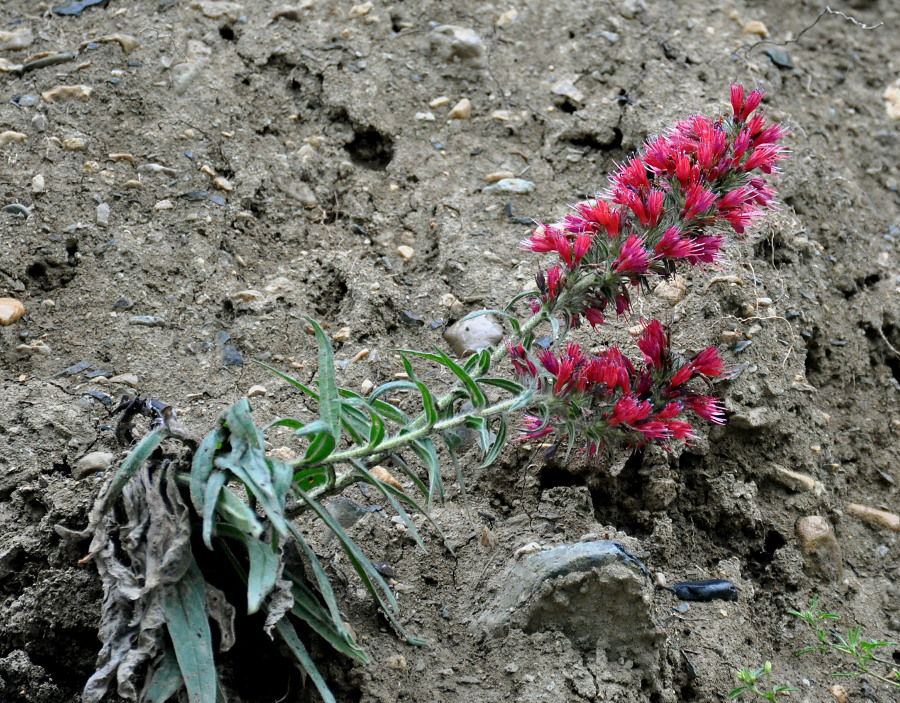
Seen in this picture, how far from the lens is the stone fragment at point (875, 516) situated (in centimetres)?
329

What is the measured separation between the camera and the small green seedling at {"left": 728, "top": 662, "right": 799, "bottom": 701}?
7.88 ft

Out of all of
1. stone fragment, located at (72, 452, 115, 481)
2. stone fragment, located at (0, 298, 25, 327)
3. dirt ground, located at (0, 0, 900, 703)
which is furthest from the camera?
stone fragment, located at (0, 298, 25, 327)

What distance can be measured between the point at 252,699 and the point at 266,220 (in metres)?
2.07

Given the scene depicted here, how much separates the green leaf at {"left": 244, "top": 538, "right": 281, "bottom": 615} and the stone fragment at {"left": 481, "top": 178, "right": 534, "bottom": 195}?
2.29 metres

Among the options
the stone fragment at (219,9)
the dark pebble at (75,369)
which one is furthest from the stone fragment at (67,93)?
the dark pebble at (75,369)

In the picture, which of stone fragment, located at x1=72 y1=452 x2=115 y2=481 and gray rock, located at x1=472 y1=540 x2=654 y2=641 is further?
stone fragment, located at x1=72 y1=452 x2=115 y2=481

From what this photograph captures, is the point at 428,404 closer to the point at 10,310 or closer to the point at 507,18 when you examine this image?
the point at 10,310

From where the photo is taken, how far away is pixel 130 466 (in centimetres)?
211

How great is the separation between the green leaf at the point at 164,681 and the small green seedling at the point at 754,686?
4.95 feet

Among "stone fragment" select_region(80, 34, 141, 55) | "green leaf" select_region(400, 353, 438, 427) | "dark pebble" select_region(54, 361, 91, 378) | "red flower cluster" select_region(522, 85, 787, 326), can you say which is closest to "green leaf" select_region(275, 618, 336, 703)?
"green leaf" select_region(400, 353, 438, 427)

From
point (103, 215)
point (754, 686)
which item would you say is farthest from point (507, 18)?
point (754, 686)

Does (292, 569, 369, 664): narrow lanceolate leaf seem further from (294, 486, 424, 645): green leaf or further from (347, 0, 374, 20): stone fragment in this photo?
(347, 0, 374, 20): stone fragment

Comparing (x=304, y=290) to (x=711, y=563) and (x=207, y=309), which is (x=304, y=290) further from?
(x=711, y=563)

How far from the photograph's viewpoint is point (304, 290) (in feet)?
11.6
